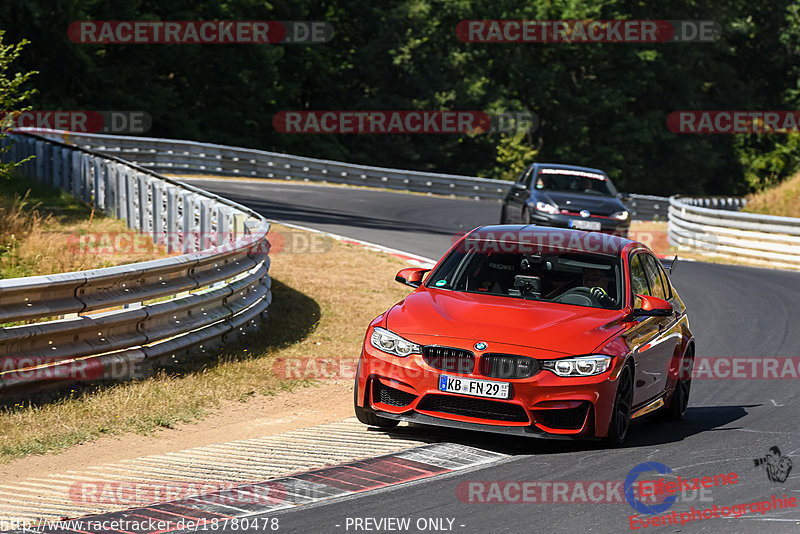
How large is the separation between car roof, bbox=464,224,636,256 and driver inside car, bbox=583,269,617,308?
191mm

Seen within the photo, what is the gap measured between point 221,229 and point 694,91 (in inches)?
2118

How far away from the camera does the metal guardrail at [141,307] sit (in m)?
8.68

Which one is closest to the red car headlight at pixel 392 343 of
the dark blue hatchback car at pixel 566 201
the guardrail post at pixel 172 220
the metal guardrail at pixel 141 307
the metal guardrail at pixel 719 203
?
the metal guardrail at pixel 141 307

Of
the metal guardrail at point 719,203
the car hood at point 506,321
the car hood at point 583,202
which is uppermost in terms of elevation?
the car hood at point 506,321

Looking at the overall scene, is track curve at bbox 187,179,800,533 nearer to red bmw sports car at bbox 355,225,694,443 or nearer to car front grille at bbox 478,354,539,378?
red bmw sports car at bbox 355,225,694,443

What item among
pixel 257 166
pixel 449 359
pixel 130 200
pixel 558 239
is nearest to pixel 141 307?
pixel 449 359

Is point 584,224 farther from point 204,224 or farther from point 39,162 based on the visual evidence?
point 39,162

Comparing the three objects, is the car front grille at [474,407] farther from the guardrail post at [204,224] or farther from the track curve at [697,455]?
the guardrail post at [204,224]

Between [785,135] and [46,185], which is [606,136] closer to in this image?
[785,135]

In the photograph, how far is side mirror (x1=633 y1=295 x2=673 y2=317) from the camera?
8.72m

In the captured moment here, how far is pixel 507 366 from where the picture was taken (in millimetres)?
7848

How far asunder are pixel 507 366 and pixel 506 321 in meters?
0.49

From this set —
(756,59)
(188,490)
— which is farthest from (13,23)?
(756,59)

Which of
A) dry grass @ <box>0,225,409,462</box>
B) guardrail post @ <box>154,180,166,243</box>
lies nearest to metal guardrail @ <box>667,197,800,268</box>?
dry grass @ <box>0,225,409,462</box>
